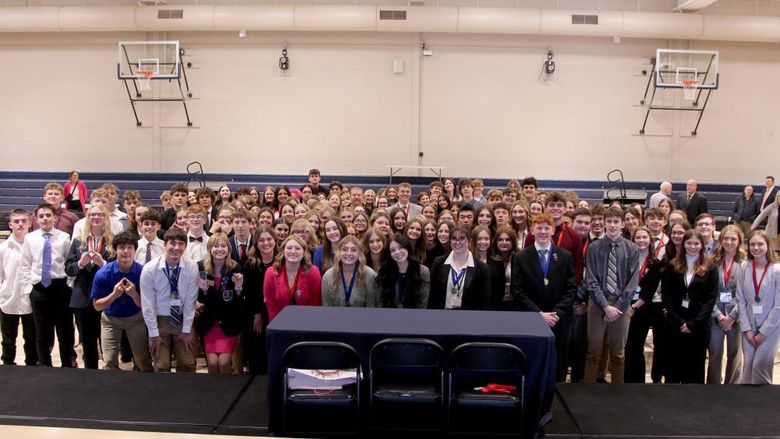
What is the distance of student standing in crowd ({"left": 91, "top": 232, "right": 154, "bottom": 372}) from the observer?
3904 mm

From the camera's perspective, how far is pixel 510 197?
681 cm

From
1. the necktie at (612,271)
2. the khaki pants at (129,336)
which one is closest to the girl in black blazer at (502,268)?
the necktie at (612,271)

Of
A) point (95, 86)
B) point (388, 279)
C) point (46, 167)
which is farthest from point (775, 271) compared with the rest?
point (46, 167)

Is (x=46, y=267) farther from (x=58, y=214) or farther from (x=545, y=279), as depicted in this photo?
(x=545, y=279)

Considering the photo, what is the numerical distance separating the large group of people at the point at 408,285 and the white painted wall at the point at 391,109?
24.8 feet

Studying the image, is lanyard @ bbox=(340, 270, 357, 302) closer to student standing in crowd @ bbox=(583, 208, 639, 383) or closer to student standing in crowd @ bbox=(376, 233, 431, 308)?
student standing in crowd @ bbox=(376, 233, 431, 308)

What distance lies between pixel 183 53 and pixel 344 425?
11.5m

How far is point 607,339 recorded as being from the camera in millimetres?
4520

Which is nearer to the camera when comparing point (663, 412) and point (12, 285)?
point (663, 412)

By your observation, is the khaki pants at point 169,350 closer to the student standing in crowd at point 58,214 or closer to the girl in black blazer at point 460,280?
the girl in black blazer at point 460,280

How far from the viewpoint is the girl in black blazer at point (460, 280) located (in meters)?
4.01

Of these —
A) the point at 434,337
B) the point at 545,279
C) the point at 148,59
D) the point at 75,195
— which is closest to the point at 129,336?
the point at 434,337

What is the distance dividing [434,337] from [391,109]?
1019 centimetres

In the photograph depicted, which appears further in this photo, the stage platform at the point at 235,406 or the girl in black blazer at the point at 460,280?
the girl in black blazer at the point at 460,280
